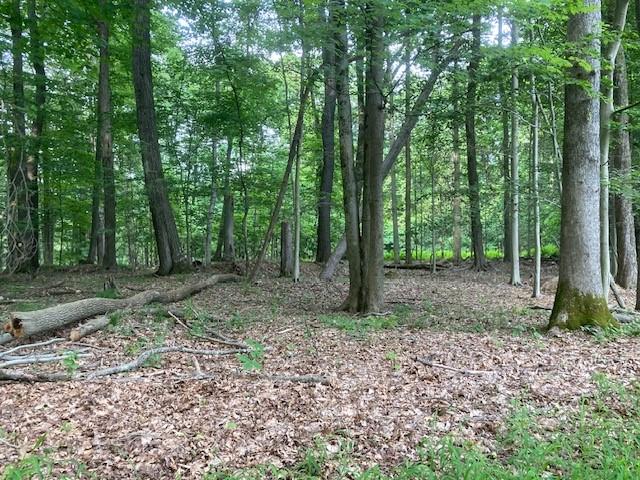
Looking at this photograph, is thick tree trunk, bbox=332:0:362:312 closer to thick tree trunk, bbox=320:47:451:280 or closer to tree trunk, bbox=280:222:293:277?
thick tree trunk, bbox=320:47:451:280

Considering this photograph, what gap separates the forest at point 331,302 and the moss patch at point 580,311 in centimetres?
4

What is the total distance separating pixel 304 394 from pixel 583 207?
4513 mm

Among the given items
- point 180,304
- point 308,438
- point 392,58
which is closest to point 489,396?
point 308,438

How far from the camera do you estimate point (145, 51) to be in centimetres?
1267

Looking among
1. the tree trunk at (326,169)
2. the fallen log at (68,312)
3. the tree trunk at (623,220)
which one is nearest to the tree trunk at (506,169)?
the tree trunk at (623,220)

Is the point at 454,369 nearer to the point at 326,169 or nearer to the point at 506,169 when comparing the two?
the point at 326,169

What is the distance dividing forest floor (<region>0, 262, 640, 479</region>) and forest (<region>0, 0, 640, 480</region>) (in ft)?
0.09

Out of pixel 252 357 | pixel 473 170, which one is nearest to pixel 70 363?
pixel 252 357

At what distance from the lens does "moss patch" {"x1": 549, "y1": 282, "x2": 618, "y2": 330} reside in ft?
20.1

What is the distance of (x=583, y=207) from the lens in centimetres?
618

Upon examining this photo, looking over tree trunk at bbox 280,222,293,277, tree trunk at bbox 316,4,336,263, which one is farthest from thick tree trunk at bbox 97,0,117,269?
tree trunk at bbox 316,4,336,263

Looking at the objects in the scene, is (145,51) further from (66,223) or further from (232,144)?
(66,223)

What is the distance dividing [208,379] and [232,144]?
33.8 feet

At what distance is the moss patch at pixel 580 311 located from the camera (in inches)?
241
